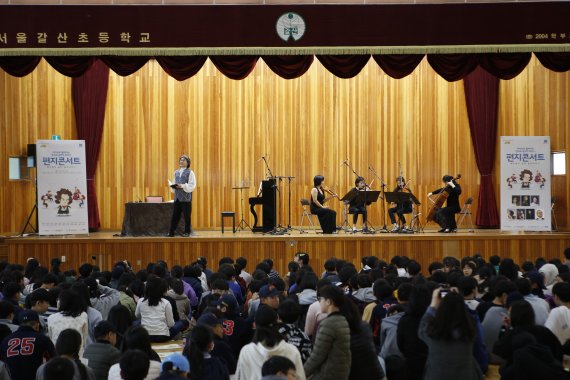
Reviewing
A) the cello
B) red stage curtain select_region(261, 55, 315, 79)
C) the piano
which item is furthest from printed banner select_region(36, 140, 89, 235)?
the cello

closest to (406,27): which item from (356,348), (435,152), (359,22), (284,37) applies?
(359,22)

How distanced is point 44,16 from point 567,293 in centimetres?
1033

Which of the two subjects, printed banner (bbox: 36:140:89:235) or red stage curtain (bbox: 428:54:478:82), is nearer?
red stage curtain (bbox: 428:54:478:82)

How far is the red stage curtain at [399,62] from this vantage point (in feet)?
48.9

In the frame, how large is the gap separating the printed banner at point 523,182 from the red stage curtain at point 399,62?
2.40 meters

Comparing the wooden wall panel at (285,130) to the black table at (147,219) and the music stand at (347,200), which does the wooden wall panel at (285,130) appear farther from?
the black table at (147,219)

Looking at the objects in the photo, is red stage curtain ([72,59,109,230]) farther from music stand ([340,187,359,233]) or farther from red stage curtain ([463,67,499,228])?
red stage curtain ([463,67,499,228])

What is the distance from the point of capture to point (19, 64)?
1469 cm

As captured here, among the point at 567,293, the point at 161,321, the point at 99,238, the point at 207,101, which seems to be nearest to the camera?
the point at 567,293

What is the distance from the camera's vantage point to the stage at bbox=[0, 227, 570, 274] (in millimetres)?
15141

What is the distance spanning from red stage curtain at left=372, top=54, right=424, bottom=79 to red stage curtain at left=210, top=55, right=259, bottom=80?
2240mm

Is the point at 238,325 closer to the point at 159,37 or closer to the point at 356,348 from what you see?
the point at 356,348

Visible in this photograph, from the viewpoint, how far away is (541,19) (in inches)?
565

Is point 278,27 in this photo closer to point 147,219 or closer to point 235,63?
point 235,63
